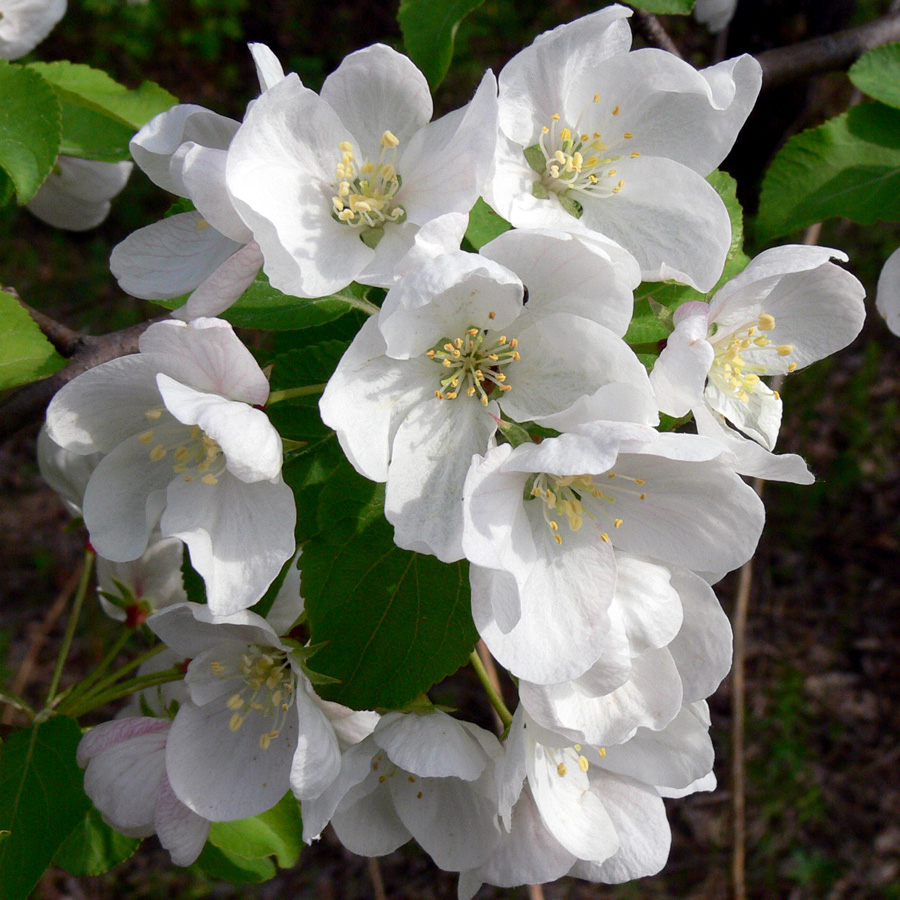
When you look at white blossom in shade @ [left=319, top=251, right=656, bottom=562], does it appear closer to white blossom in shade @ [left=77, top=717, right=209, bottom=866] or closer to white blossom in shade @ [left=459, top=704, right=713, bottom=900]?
Result: white blossom in shade @ [left=459, top=704, right=713, bottom=900]

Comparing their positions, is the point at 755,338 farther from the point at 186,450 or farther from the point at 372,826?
the point at 372,826

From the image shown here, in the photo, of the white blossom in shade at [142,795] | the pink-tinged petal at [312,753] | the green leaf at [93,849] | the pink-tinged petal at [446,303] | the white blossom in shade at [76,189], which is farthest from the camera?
the white blossom in shade at [76,189]

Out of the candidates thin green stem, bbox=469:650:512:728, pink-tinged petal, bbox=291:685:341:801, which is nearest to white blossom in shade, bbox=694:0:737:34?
thin green stem, bbox=469:650:512:728

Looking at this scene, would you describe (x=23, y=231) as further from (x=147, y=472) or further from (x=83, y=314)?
(x=147, y=472)

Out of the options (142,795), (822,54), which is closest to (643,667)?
(142,795)

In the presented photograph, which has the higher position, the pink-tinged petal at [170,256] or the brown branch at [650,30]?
the brown branch at [650,30]

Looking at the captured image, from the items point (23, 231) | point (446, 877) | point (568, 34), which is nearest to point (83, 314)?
point (23, 231)

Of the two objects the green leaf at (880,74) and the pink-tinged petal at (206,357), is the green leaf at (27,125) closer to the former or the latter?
the pink-tinged petal at (206,357)

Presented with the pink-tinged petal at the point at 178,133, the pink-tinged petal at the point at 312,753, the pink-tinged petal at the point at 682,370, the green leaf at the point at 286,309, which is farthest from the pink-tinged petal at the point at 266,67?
the pink-tinged petal at the point at 312,753
